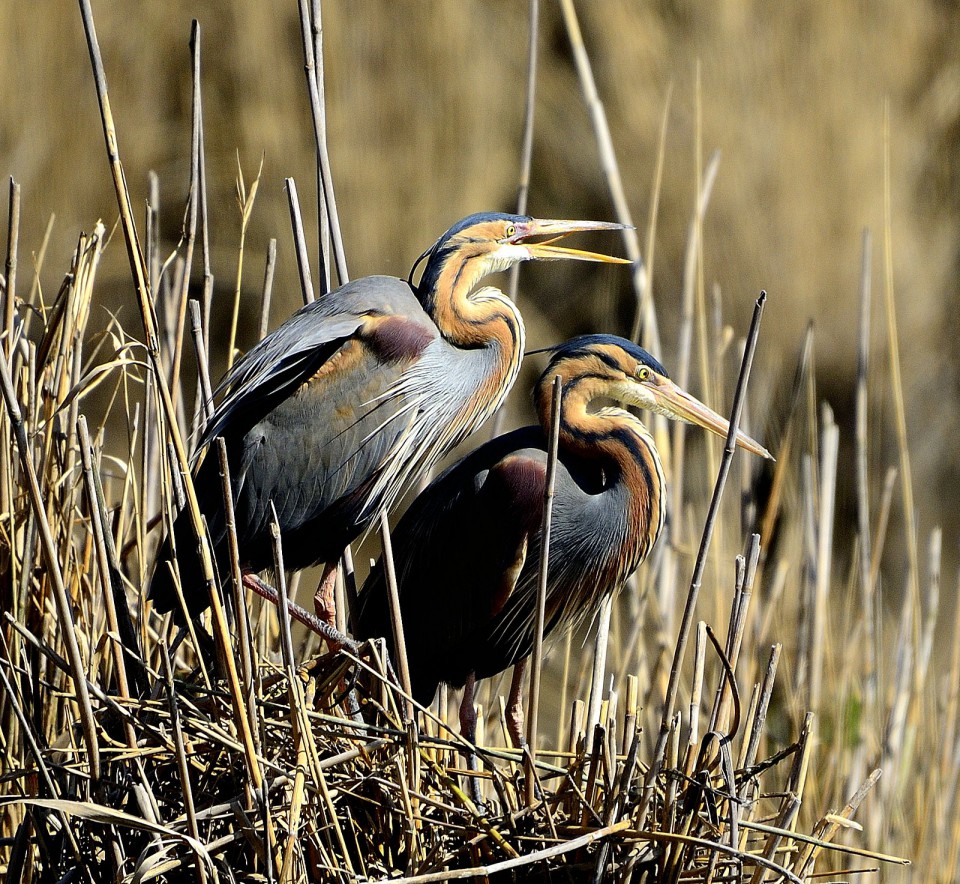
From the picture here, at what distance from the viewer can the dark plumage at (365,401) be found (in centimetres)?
190

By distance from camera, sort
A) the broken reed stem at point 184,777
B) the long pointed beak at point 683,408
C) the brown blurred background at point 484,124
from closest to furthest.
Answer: the broken reed stem at point 184,777, the long pointed beak at point 683,408, the brown blurred background at point 484,124

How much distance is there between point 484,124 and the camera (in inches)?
165

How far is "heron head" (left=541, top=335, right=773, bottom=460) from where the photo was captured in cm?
189

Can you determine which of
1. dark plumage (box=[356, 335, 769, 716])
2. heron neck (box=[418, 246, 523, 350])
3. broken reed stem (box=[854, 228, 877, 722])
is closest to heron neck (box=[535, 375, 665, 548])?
dark plumage (box=[356, 335, 769, 716])

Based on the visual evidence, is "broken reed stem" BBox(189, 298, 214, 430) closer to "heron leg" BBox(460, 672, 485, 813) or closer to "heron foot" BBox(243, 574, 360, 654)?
"heron foot" BBox(243, 574, 360, 654)

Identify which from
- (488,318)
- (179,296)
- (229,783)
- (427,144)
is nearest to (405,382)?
(488,318)

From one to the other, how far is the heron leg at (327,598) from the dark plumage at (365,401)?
3 centimetres

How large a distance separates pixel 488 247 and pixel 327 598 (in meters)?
0.57

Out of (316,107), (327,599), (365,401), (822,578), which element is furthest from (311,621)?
(822,578)

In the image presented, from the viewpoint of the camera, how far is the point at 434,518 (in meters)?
2.05

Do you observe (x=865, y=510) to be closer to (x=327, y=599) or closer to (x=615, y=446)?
(x=615, y=446)

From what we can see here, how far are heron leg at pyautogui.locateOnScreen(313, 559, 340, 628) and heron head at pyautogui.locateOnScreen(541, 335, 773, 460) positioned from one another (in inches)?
18.2

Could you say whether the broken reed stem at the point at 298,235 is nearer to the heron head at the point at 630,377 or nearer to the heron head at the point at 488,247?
the heron head at the point at 488,247

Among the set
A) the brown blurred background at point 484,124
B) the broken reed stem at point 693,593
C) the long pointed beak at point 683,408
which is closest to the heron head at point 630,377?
the long pointed beak at point 683,408
